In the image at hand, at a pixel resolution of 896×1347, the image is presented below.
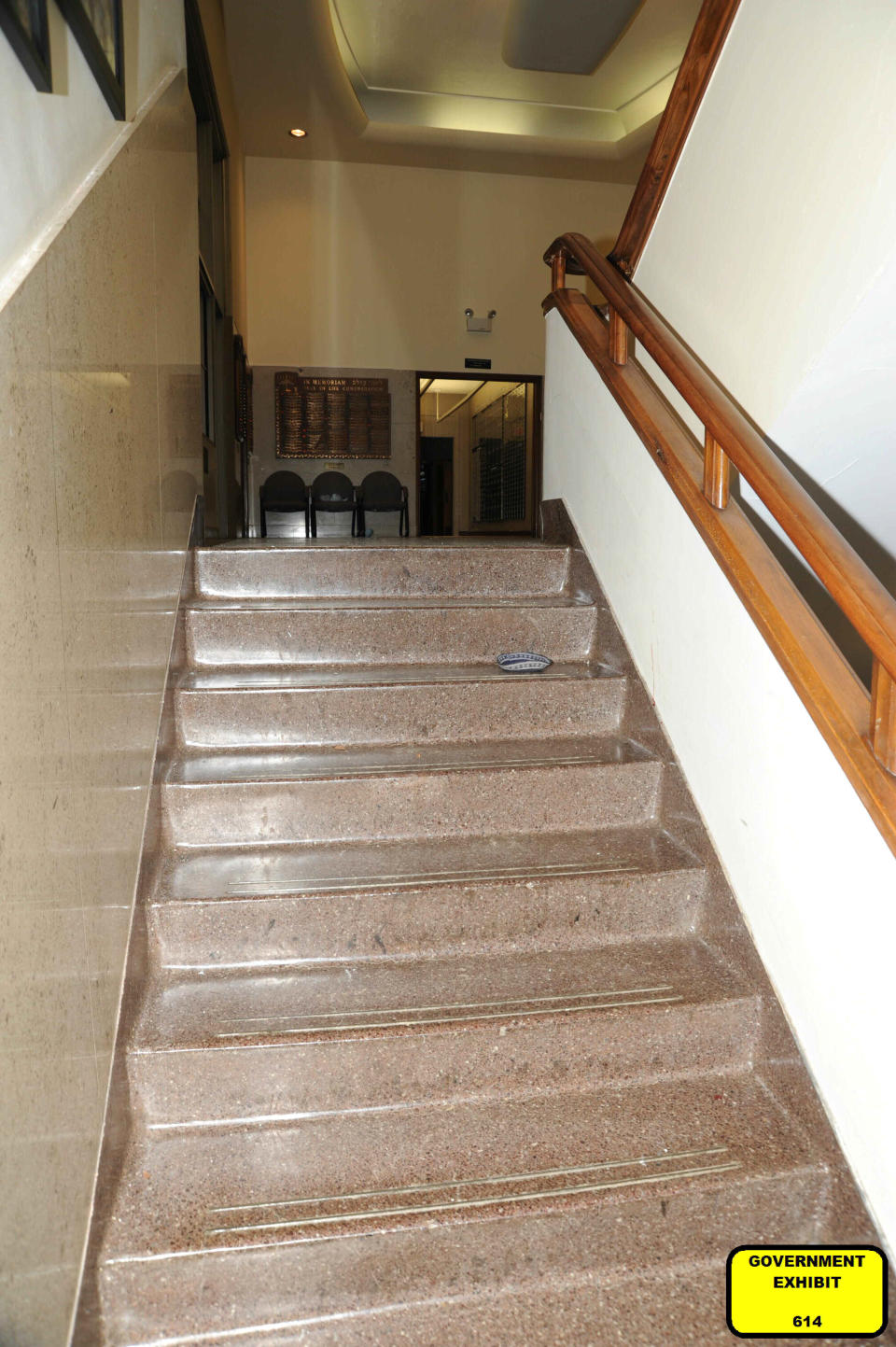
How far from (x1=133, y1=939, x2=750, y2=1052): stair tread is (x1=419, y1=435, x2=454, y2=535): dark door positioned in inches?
437

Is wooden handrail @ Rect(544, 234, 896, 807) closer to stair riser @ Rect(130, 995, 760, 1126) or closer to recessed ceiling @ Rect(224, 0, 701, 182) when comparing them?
stair riser @ Rect(130, 995, 760, 1126)

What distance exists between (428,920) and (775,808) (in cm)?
76

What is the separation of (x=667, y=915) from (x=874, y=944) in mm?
591

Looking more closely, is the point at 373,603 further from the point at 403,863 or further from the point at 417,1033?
the point at 417,1033

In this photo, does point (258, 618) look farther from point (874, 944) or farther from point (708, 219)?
point (874, 944)

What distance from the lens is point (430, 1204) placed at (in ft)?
4.69

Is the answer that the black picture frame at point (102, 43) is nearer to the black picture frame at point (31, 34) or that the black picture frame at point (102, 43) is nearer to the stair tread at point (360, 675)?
the black picture frame at point (31, 34)

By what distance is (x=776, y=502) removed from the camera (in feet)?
5.43

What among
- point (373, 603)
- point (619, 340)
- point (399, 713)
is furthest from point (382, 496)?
point (399, 713)

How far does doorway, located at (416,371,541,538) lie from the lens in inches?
354

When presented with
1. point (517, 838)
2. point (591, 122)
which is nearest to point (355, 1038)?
point (517, 838)

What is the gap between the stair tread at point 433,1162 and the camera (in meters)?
1.40

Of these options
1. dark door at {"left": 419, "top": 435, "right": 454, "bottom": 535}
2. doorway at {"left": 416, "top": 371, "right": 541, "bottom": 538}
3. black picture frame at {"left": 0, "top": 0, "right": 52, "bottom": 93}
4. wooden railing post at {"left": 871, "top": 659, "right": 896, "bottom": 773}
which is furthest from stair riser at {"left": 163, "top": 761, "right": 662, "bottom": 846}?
dark door at {"left": 419, "top": 435, "right": 454, "bottom": 535}

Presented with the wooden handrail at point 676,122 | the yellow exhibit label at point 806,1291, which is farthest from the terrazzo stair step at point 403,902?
the wooden handrail at point 676,122
